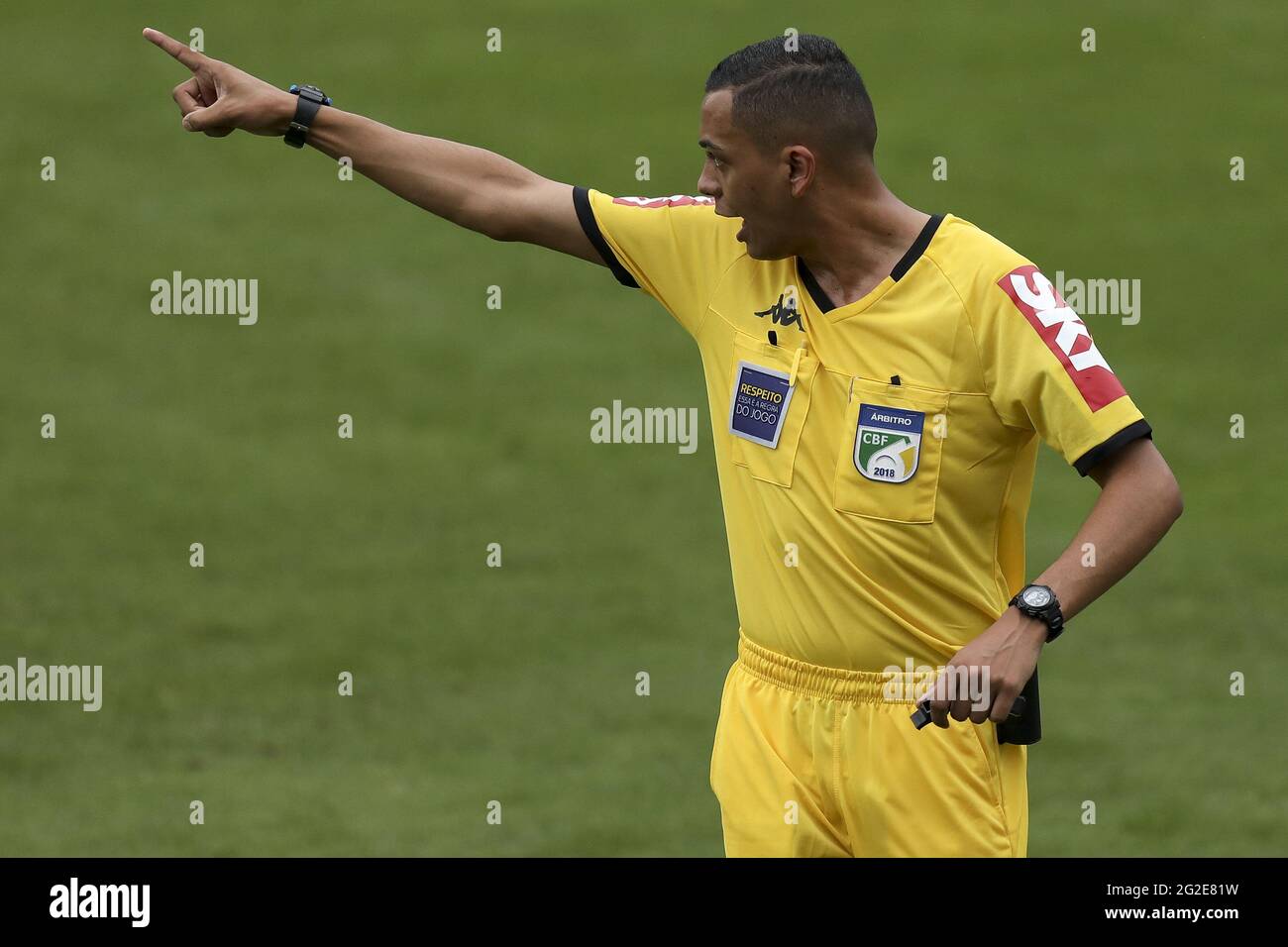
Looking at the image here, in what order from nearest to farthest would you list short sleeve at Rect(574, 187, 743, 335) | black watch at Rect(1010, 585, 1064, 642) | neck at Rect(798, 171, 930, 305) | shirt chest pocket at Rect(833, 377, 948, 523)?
black watch at Rect(1010, 585, 1064, 642)
shirt chest pocket at Rect(833, 377, 948, 523)
neck at Rect(798, 171, 930, 305)
short sleeve at Rect(574, 187, 743, 335)

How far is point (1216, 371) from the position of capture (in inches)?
631

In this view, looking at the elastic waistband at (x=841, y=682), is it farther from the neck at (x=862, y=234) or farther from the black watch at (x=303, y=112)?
the black watch at (x=303, y=112)

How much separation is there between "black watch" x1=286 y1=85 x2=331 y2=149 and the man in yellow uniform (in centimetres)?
18

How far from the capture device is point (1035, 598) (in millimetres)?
4629

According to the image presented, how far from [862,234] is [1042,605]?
1.05 m

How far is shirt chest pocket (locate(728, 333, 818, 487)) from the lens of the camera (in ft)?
16.6

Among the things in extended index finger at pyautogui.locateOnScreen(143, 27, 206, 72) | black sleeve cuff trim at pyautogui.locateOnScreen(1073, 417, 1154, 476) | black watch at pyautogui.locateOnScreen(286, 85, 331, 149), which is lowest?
black sleeve cuff trim at pyautogui.locateOnScreen(1073, 417, 1154, 476)

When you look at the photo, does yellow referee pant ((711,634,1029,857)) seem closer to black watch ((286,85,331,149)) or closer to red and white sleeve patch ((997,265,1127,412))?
red and white sleeve patch ((997,265,1127,412))

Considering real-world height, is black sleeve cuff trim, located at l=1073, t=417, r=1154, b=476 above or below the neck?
below

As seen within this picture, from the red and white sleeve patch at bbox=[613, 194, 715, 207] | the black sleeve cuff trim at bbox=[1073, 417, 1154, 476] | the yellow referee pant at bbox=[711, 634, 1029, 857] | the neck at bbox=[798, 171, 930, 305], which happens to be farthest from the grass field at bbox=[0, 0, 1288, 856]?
the black sleeve cuff trim at bbox=[1073, 417, 1154, 476]

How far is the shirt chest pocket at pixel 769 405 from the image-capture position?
16.6 feet

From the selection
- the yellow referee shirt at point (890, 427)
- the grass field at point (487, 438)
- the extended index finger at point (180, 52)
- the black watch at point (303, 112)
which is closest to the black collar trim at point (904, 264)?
the yellow referee shirt at point (890, 427)

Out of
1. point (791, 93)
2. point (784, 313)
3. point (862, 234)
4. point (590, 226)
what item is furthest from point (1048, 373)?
point (590, 226)
